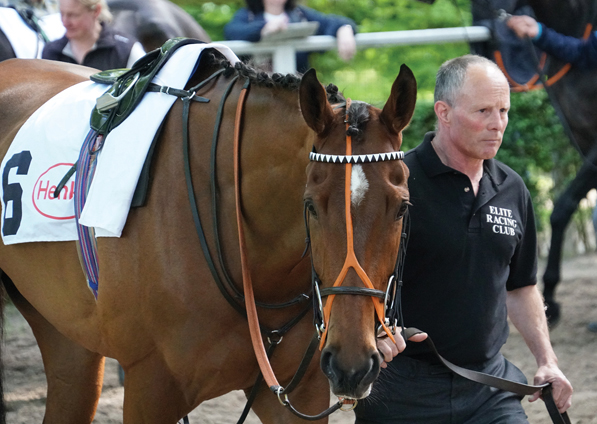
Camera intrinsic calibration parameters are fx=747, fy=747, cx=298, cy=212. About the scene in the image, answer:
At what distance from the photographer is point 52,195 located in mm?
2887

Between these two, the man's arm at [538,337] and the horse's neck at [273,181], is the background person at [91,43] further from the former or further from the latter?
the man's arm at [538,337]

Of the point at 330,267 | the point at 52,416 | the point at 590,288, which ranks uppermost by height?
the point at 330,267

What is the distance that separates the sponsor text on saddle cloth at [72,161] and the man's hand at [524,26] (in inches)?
142

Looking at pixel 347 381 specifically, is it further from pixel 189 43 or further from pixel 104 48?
pixel 104 48

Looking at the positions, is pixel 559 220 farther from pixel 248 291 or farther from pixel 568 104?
pixel 248 291

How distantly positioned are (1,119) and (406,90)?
2.13 meters

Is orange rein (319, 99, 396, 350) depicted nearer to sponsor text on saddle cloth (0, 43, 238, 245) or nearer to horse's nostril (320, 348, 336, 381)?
horse's nostril (320, 348, 336, 381)

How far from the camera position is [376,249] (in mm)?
2061

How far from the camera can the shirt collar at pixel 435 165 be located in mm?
2734

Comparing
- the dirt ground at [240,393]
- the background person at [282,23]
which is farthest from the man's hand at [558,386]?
the background person at [282,23]

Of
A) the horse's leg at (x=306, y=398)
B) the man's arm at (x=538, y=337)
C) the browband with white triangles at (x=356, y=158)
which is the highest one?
the browband with white triangles at (x=356, y=158)

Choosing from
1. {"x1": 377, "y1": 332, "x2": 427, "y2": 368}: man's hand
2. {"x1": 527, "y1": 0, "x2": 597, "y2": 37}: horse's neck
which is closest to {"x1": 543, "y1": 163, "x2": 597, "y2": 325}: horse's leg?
{"x1": 527, "y1": 0, "x2": 597, "y2": 37}: horse's neck

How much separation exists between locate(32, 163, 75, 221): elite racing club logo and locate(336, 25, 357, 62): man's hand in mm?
3358

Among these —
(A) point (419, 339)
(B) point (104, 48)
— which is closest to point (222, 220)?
(A) point (419, 339)
